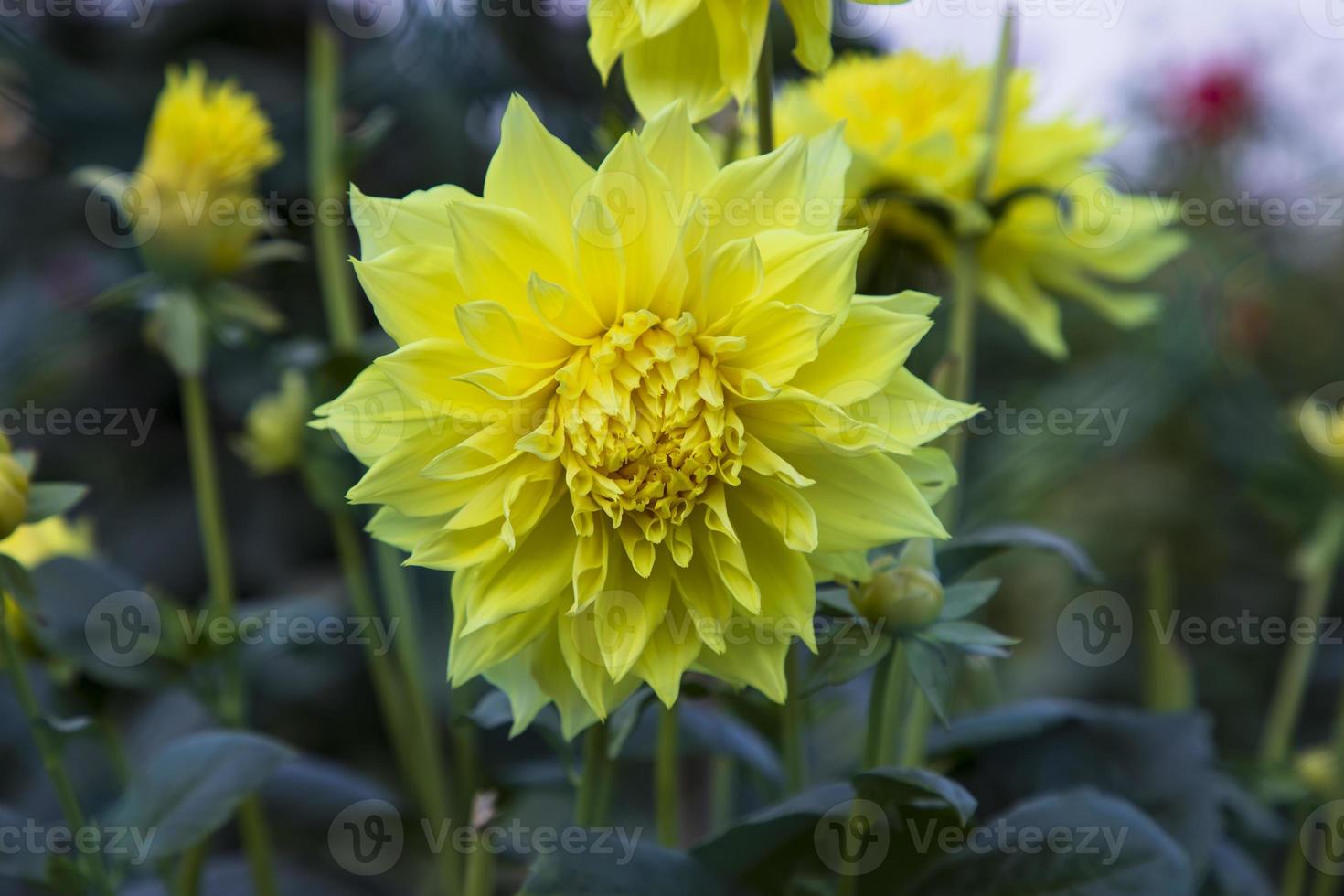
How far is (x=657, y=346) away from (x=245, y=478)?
1.31 meters

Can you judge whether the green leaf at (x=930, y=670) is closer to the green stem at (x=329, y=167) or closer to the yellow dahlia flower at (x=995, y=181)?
the yellow dahlia flower at (x=995, y=181)

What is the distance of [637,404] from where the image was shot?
0.53 metres

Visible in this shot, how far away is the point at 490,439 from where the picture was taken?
52 centimetres

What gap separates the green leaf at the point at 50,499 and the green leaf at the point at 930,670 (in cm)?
46

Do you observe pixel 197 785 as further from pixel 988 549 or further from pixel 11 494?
pixel 988 549

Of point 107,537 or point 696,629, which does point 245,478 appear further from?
point 696,629
